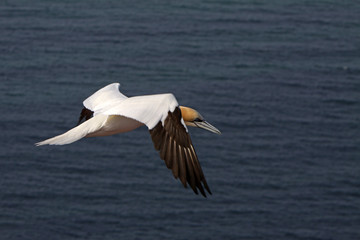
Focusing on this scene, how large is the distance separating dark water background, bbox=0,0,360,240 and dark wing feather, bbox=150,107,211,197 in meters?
59.1

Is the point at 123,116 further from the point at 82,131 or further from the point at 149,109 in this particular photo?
the point at 149,109

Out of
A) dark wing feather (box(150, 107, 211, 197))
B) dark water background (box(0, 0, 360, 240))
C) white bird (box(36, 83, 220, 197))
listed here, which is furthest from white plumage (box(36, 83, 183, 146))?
dark water background (box(0, 0, 360, 240))

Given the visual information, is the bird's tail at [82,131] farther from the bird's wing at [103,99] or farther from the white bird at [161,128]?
the bird's wing at [103,99]

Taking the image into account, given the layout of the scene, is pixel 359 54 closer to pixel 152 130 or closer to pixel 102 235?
pixel 102 235

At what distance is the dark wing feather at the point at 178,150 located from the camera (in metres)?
15.2

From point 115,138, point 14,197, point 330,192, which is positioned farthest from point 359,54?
point 14,197

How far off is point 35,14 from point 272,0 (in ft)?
98.8

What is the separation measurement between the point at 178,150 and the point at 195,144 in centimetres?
6036

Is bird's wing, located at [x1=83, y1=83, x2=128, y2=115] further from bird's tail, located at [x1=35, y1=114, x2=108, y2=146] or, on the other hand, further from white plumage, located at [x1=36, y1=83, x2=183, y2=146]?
bird's tail, located at [x1=35, y1=114, x2=108, y2=146]

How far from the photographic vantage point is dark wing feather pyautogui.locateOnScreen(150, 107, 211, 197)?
15188 millimetres

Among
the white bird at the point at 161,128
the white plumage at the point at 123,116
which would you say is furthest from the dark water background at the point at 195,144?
the white bird at the point at 161,128

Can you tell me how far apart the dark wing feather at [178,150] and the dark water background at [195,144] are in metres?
59.1

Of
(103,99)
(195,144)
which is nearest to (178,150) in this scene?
(103,99)

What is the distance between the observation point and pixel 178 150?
15.6 m
